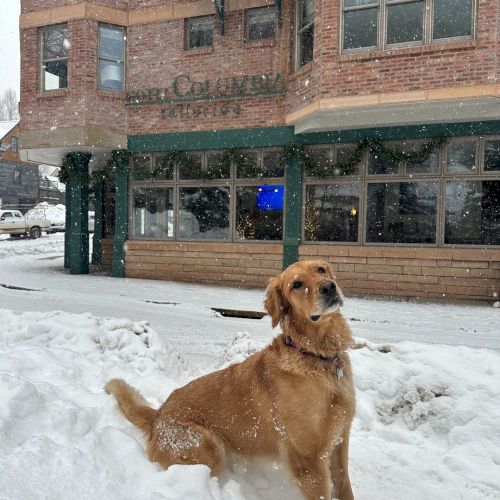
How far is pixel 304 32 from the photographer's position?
9.94 metres

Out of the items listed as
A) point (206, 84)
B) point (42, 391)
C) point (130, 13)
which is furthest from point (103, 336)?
point (130, 13)

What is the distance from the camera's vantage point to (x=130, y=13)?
11.6 metres

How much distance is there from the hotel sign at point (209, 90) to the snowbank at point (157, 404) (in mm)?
7051

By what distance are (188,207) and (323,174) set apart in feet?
12.7

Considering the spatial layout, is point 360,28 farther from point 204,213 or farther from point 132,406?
point 132,406

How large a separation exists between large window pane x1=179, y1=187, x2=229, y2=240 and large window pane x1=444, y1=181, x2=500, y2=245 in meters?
5.38

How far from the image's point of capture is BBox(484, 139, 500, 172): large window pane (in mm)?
8953

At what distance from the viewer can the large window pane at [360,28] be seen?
28.5 ft

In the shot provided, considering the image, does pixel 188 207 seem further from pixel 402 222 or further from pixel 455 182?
pixel 455 182

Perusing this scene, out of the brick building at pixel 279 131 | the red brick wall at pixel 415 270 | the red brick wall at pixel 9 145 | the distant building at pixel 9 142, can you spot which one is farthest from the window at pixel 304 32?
the red brick wall at pixel 9 145

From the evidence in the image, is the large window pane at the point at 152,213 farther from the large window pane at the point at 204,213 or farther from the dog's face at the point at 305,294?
the dog's face at the point at 305,294

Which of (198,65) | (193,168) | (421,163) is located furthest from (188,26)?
(421,163)

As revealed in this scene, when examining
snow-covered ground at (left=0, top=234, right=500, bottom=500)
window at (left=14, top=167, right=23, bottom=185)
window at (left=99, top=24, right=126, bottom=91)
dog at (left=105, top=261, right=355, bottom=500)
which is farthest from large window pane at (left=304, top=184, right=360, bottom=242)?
window at (left=14, top=167, right=23, bottom=185)

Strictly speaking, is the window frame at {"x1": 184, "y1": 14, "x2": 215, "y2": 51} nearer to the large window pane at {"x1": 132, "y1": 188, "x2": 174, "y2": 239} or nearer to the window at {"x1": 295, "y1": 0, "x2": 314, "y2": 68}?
the window at {"x1": 295, "y1": 0, "x2": 314, "y2": 68}
